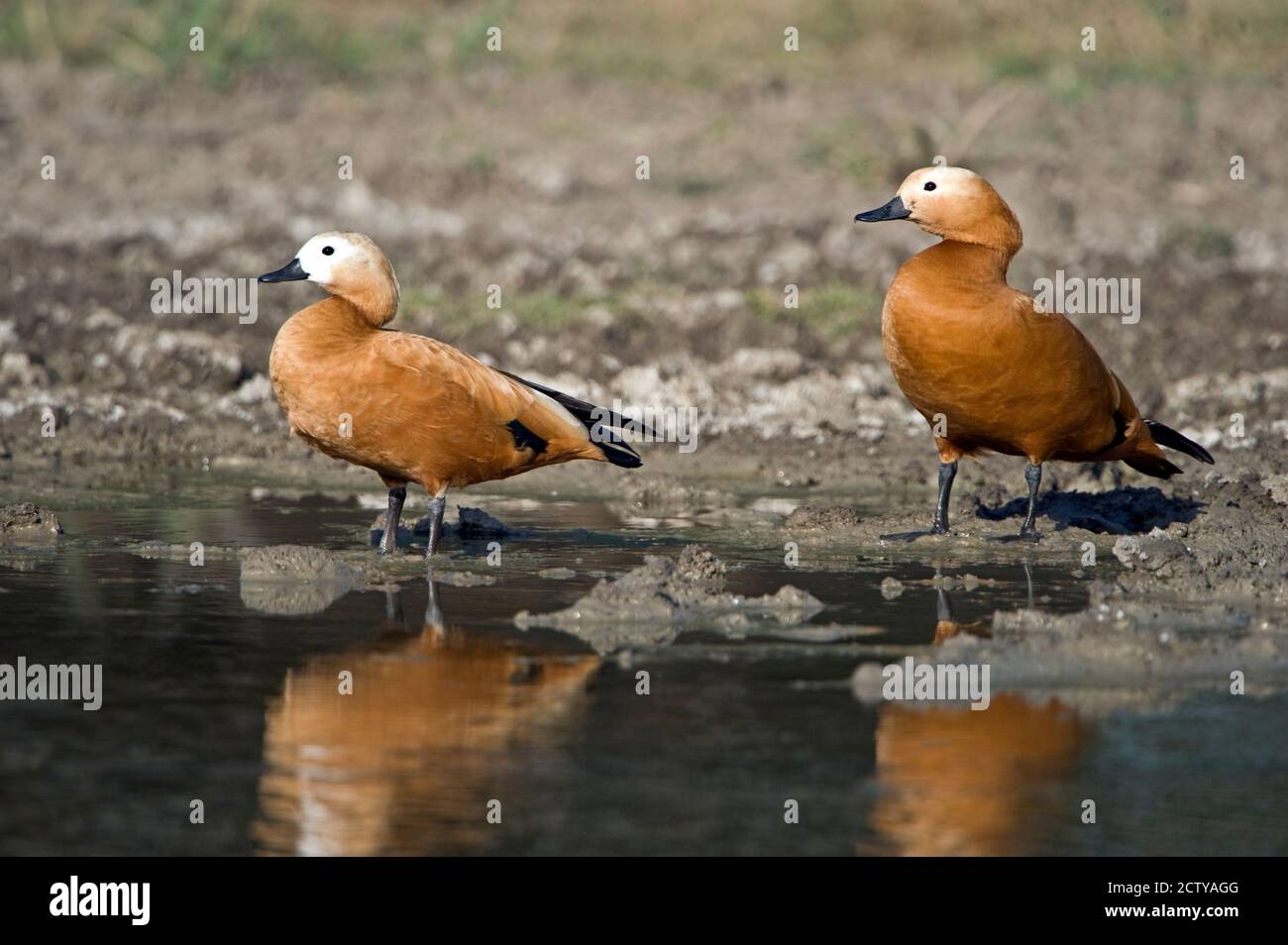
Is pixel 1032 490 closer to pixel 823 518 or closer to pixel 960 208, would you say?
pixel 823 518

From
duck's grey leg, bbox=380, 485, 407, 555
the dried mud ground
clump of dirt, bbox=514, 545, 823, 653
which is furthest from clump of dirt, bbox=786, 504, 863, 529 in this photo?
duck's grey leg, bbox=380, 485, 407, 555

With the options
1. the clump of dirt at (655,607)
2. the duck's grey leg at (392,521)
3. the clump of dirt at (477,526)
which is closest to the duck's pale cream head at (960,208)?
the clump of dirt at (655,607)

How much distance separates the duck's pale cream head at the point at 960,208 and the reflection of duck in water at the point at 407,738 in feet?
9.77

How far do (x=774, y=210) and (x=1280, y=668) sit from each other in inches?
358

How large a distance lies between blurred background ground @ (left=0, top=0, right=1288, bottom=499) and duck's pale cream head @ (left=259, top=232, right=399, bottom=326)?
2.68 m

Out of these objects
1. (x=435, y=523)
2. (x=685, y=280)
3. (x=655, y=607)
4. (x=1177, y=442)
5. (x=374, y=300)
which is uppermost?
(x=685, y=280)

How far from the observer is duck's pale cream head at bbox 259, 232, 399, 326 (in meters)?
8.58

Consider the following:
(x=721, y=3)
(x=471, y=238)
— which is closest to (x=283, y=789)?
(x=471, y=238)

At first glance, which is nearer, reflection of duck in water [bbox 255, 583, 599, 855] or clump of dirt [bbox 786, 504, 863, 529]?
reflection of duck in water [bbox 255, 583, 599, 855]

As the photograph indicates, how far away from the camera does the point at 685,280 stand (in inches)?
556

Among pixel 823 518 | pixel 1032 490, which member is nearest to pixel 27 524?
pixel 823 518

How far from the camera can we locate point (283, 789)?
529cm

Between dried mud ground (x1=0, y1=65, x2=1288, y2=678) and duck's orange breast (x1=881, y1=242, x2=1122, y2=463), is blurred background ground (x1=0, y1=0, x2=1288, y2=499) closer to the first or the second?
dried mud ground (x1=0, y1=65, x2=1288, y2=678)

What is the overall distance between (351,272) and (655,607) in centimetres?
223
